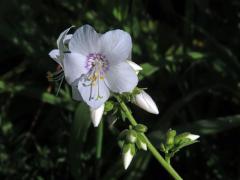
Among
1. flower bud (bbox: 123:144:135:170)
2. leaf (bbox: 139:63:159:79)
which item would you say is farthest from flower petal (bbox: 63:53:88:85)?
leaf (bbox: 139:63:159:79)

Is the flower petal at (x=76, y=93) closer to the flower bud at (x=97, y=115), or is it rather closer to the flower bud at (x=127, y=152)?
the flower bud at (x=97, y=115)

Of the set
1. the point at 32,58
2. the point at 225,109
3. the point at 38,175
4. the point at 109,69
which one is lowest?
the point at 225,109

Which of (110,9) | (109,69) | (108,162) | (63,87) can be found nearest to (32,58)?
(63,87)

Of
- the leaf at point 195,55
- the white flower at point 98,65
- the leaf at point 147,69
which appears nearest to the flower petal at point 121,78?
the white flower at point 98,65

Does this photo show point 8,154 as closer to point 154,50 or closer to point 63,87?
point 63,87

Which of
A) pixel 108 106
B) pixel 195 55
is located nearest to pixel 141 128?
pixel 108 106

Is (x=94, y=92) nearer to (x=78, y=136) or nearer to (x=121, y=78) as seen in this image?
(x=121, y=78)

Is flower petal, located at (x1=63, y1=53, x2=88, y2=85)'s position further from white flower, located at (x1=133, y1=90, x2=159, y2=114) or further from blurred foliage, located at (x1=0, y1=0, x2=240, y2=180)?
blurred foliage, located at (x1=0, y1=0, x2=240, y2=180)
